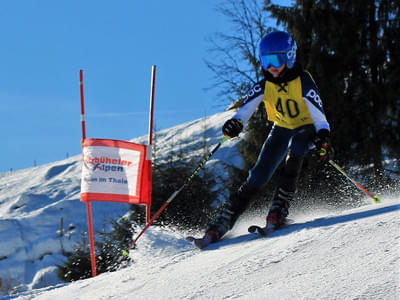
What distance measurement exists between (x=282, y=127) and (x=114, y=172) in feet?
9.01

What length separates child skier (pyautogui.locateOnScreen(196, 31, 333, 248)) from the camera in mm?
4523

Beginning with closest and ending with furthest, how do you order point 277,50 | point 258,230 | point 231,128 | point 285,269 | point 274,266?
point 285,269
point 274,266
point 258,230
point 277,50
point 231,128

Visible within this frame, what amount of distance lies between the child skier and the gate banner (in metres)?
2.23

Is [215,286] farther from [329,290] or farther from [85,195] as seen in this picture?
[85,195]

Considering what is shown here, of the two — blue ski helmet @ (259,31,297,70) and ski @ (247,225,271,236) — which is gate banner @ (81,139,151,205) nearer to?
ski @ (247,225,271,236)

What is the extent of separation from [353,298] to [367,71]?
11959 millimetres

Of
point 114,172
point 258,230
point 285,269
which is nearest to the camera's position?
point 285,269

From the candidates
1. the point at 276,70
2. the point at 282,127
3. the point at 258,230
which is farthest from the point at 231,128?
the point at 258,230

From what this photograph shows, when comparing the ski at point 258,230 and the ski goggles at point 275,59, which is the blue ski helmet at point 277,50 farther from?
the ski at point 258,230

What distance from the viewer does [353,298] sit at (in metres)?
2.47

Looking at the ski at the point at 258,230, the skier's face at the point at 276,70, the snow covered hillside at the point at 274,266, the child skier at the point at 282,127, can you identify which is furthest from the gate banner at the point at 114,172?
the skier's face at the point at 276,70

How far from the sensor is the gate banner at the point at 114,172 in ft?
21.5

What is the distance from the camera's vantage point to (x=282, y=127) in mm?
4848

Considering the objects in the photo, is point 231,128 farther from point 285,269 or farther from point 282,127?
point 285,269
